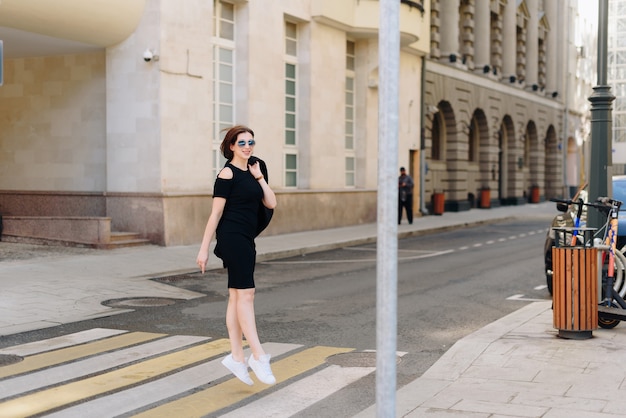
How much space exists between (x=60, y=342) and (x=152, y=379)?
193cm

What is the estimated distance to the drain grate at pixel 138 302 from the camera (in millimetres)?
10875

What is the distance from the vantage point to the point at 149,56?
722 inches

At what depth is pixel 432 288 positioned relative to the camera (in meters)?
12.6

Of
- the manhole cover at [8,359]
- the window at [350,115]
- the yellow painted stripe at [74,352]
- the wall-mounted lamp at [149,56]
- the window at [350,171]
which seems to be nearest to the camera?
the yellow painted stripe at [74,352]

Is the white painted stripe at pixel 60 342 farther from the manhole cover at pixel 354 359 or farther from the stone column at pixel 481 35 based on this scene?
the stone column at pixel 481 35

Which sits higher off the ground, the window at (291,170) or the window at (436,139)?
the window at (436,139)

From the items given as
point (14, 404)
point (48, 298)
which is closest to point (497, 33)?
point (48, 298)

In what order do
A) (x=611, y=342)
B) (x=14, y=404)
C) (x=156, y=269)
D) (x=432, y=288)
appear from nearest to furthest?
(x=14, y=404) → (x=611, y=342) → (x=432, y=288) → (x=156, y=269)

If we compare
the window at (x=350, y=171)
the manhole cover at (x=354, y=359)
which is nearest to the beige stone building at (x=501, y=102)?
the window at (x=350, y=171)

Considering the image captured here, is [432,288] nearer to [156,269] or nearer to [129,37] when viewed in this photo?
[156,269]

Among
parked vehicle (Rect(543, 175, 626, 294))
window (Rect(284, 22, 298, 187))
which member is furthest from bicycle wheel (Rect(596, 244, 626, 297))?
window (Rect(284, 22, 298, 187))

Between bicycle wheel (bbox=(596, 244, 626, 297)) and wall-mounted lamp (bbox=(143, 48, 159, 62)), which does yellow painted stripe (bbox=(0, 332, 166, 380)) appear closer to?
bicycle wheel (bbox=(596, 244, 626, 297))

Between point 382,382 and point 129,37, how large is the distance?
52.7ft

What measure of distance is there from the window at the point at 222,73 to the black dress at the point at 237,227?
14.4 metres
